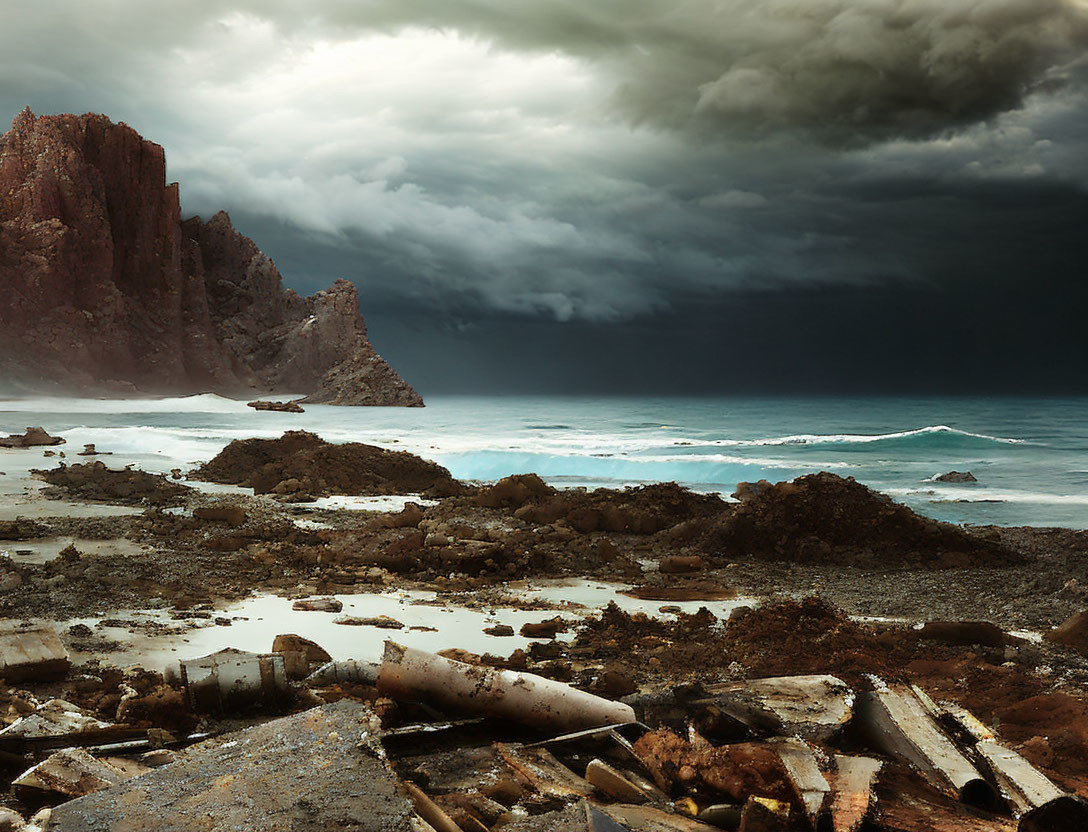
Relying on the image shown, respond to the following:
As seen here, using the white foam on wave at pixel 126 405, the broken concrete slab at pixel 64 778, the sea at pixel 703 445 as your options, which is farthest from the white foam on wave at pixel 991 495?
the white foam on wave at pixel 126 405

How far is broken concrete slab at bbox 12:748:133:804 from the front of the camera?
2574 mm

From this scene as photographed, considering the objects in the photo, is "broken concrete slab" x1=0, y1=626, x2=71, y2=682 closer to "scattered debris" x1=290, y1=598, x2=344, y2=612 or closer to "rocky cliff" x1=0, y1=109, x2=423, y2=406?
"scattered debris" x1=290, y1=598, x2=344, y2=612

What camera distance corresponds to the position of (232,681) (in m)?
3.74

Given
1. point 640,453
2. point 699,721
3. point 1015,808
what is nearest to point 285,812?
point 699,721

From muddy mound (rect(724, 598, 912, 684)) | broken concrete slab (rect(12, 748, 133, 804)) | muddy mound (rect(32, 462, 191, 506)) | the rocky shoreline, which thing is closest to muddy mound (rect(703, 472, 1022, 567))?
the rocky shoreline

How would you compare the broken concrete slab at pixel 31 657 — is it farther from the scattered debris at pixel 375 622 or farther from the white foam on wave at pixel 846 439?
the white foam on wave at pixel 846 439

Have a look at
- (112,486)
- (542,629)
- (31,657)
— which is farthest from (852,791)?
(112,486)

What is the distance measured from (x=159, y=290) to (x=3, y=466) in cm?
6496

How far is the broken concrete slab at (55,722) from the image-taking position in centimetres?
312

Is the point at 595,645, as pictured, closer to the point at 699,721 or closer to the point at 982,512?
the point at 699,721

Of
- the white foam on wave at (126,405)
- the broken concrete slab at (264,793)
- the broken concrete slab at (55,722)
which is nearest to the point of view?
the broken concrete slab at (264,793)

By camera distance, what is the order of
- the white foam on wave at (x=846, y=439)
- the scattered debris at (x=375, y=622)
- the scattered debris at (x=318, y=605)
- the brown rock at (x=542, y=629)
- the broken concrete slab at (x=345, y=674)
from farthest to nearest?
the white foam on wave at (x=846, y=439) → the scattered debris at (x=318, y=605) → the scattered debris at (x=375, y=622) → the brown rock at (x=542, y=629) → the broken concrete slab at (x=345, y=674)

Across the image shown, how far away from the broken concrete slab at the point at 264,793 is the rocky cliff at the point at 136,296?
69.6 meters

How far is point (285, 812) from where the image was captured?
7.23 ft
